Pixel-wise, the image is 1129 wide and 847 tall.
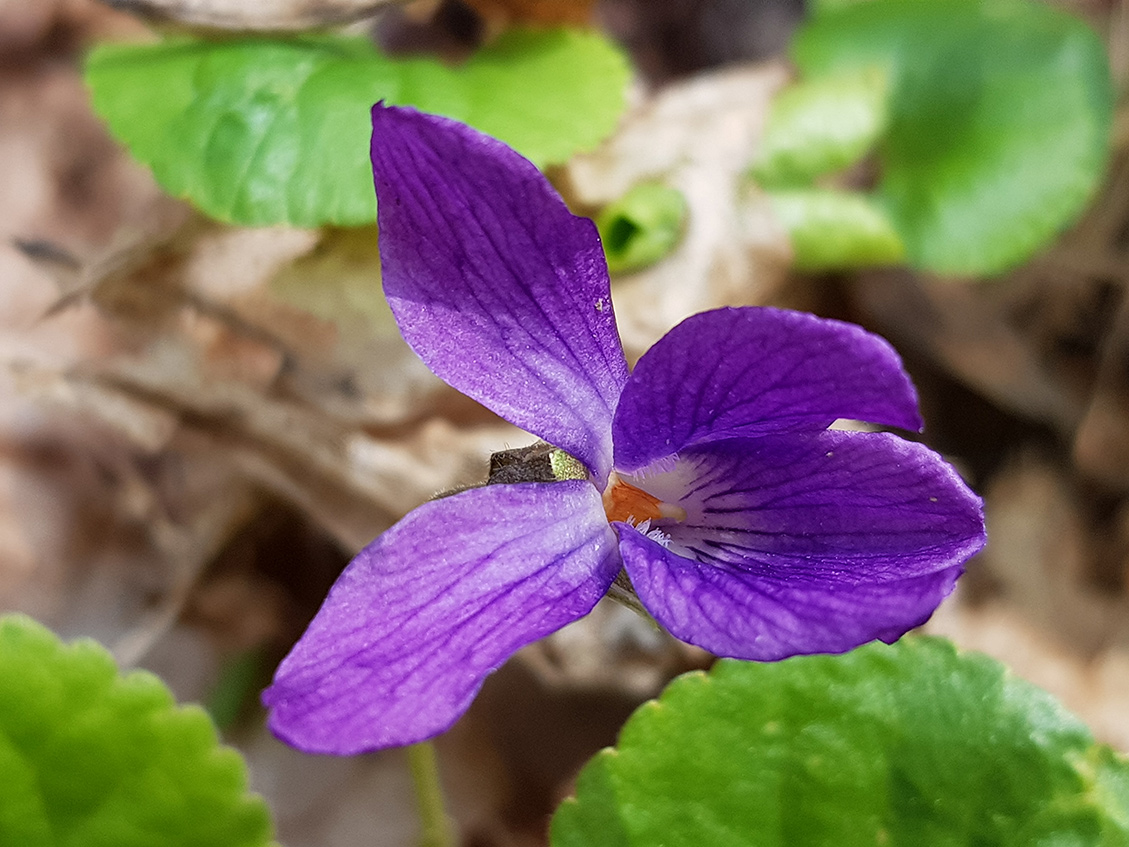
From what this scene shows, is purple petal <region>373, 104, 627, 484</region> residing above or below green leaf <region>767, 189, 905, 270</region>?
above

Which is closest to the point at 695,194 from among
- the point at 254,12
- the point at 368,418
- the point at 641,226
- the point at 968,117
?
the point at 641,226

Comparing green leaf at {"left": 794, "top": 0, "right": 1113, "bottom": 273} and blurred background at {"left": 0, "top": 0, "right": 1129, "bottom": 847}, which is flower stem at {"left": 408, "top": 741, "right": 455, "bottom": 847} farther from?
green leaf at {"left": 794, "top": 0, "right": 1113, "bottom": 273}

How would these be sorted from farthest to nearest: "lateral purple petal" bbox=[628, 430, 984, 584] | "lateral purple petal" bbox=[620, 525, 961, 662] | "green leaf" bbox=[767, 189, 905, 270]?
1. "green leaf" bbox=[767, 189, 905, 270]
2. "lateral purple petal" bbox=[628, 430, 984, 584]
3. "lateral purple petal" bbox=[620, 525, 961, 662]

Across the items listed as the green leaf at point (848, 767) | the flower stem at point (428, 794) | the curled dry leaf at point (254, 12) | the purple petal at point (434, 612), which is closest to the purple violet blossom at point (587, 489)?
the purple petal at point (434, 612)

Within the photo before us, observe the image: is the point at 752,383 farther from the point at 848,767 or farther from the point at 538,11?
the point at 538,11

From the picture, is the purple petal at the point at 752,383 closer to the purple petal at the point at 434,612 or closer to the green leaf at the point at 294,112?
the purple petal at the point at 434,612

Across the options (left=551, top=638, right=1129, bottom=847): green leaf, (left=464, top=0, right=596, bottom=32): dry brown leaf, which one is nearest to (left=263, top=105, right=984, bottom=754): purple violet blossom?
(left=551, top=638, right=1129, bottom=847): green leaf
